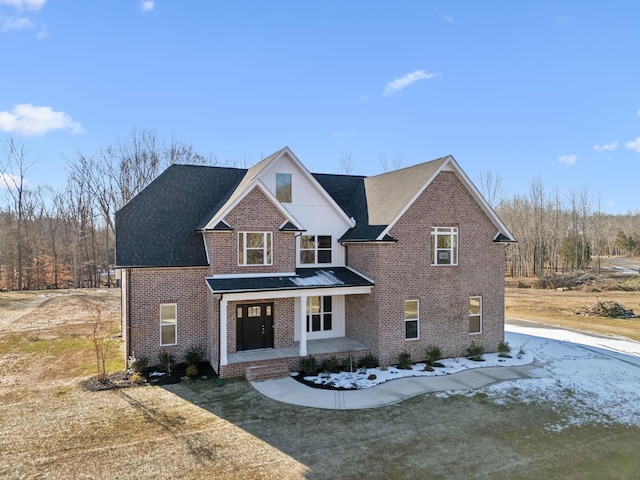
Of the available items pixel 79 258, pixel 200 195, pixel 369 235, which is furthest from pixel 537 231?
pixel 79 258

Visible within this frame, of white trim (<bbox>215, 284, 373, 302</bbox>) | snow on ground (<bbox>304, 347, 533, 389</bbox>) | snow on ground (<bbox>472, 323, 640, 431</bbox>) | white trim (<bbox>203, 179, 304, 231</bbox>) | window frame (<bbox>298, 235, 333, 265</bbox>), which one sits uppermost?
Answer: white trim (<bbox>203, 179, 304, 231</bbox>)

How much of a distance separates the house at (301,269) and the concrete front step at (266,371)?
50 mm

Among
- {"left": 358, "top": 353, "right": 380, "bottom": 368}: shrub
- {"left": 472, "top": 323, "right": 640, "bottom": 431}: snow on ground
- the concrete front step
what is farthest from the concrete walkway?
{"left": 358, "top": 353, "right": 380, "bottom": 368}: shrub

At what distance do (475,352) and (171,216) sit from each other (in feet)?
45.8

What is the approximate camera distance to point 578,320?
84.0 feet

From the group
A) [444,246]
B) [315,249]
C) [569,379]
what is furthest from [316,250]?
[569,379]

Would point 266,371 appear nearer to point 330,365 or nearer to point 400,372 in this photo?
point 330,365

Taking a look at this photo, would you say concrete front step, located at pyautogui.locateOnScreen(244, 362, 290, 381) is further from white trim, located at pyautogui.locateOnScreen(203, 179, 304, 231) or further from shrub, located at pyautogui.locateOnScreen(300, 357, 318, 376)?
white trim, located at pyautogui.locateOnScreen(203, 179, 304, 231)

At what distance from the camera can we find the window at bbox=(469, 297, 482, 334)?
1688cm

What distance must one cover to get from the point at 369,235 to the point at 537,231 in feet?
159

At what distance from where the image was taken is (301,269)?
55.9 ft

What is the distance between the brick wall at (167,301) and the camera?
14.5m

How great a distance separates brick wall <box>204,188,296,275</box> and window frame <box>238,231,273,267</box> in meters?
0.11

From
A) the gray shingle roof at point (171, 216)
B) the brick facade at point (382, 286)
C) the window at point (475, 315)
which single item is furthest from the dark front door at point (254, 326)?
the window at point (475, 315)
